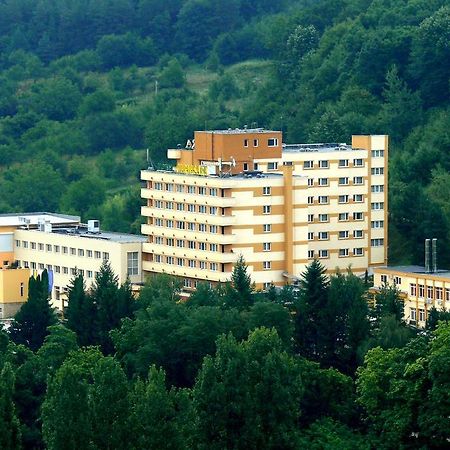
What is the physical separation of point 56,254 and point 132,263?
3.95 metres

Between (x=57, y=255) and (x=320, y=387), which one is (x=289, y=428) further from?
(x=57, y=255)

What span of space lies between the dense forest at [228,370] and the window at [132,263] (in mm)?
7035

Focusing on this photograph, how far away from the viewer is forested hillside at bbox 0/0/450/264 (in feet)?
393

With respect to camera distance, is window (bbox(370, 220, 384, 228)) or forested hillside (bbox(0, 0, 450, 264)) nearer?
window (bbox(370, 220, 384, 228))

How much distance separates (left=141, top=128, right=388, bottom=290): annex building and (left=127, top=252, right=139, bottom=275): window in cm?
35

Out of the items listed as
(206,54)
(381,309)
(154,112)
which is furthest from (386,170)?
(206,54)

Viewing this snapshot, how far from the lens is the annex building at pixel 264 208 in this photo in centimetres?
9475

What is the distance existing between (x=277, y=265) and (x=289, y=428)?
2218 cm

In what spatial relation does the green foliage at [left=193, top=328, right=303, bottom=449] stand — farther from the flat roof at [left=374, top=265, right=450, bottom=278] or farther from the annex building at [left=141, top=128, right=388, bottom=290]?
the annex building at [left=141, top=128, right=388, bottom=290]

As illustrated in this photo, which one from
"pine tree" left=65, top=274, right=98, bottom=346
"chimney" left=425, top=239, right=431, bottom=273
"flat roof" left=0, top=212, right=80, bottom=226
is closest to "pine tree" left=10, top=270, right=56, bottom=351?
"pine tree" left=65, top=274, right=98, bottom=346

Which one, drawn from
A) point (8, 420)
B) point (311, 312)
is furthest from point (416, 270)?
point (8, 420)

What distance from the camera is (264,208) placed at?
9488 cm

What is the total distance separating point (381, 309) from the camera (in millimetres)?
85312

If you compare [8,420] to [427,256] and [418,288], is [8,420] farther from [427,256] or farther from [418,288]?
[427,256]
